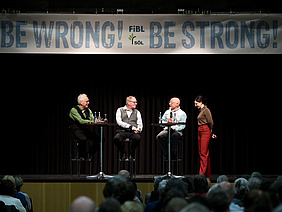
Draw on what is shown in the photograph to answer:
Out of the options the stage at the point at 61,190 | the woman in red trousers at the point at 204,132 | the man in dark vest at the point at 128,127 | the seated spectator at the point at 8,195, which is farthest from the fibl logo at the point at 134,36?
the seated spectator at the point at 8,195

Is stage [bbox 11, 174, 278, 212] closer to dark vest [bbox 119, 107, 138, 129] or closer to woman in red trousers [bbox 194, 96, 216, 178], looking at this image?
woman in red trousers [bbox 194, 96, 216, 178]

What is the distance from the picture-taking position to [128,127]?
8062 millimetres

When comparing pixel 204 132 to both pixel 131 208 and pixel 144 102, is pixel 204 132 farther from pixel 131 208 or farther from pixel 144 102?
pixel 131 208

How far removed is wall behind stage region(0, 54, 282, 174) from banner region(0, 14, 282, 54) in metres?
1.31

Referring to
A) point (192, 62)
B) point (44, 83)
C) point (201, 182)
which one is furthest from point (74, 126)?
point (201, 182)

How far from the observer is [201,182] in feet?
15.0

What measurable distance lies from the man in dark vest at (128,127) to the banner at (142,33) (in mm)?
1069

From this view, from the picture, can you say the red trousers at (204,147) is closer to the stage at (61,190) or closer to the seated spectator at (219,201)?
the stage at (61,190)

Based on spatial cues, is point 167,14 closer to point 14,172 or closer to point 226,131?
point 226,131

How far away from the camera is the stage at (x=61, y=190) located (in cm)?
744

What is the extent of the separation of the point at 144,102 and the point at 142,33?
197 cm

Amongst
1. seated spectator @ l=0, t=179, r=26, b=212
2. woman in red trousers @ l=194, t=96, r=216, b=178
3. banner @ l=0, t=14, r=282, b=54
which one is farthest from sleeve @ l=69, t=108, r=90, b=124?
seated spectator @ l=0, t=179, r=26, b=212

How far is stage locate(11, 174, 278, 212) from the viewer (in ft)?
24.4

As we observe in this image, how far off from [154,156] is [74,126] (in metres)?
2.36
